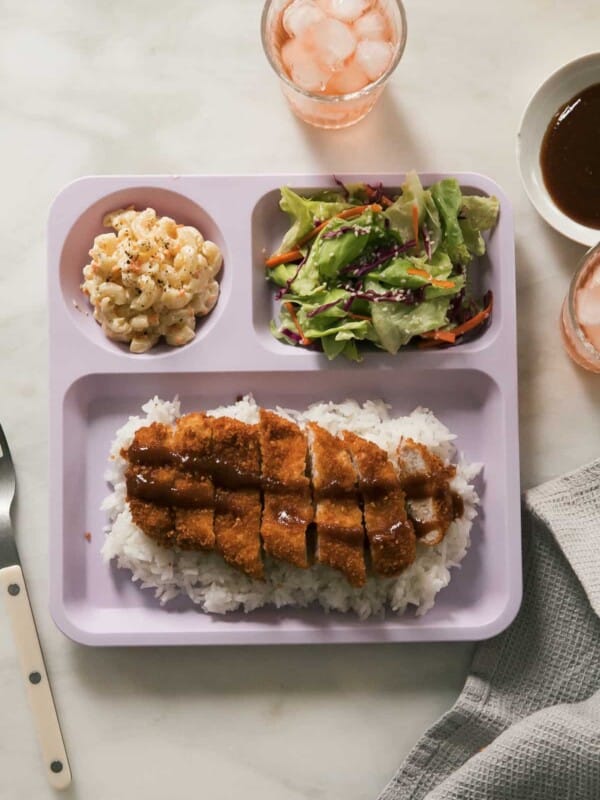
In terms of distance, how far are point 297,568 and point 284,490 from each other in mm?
315

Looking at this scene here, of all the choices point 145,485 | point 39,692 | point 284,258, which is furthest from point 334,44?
point 39,692

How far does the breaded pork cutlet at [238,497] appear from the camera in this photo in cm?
299

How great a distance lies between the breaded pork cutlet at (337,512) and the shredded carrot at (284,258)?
2.13ft

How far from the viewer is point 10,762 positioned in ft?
11.0

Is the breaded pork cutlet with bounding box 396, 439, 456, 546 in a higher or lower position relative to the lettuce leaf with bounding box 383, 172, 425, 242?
lower

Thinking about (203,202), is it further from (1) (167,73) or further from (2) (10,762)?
(2) (10,762)

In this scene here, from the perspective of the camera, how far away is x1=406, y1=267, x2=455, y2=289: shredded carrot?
2990 millimetres

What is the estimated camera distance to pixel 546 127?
325 cm

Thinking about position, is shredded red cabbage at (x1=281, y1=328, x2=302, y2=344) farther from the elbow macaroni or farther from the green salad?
the elbow macaroni

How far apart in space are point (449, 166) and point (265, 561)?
1.63 meters

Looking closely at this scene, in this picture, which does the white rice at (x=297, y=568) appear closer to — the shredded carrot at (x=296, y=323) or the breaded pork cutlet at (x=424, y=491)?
the breaded pork cutlet at (x=424, y=491)

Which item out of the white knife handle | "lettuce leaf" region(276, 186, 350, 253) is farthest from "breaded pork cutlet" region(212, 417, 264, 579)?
the white knife handle

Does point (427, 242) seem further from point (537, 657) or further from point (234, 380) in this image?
point (537, 657)

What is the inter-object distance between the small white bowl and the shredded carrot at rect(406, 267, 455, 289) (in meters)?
0.53
